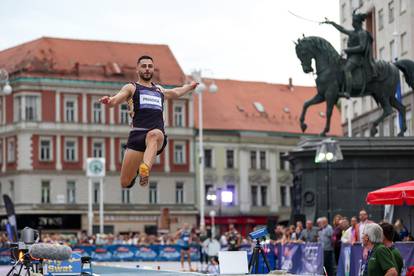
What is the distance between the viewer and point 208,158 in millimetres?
99375

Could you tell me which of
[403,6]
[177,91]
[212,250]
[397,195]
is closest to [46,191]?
[403,6]

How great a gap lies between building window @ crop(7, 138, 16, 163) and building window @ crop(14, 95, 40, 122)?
187 centimetres

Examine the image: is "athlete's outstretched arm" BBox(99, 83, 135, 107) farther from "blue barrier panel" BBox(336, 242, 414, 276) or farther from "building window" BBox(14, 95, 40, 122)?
"building window" BBox(14, 95, 40, 122)

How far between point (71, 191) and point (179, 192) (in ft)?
31.2

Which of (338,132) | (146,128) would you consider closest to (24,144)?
(338,132)

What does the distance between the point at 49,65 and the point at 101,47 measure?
689 cm

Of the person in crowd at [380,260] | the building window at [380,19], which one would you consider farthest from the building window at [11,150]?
the person in crowd at [380,260]

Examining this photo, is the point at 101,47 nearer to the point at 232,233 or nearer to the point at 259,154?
the point at 259,154

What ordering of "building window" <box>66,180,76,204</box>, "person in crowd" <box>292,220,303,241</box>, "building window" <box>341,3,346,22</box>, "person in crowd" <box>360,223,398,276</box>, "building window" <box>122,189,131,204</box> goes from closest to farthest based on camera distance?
"person in crowd" <box>360,223,398,276</box> → "person in crowd" <box>292,220,303,241</box> → "building window" <box>341,3,346,22</box> → "building window" <box>66,180,76,204</box> → "building window" <box>122,189,131,204</box>

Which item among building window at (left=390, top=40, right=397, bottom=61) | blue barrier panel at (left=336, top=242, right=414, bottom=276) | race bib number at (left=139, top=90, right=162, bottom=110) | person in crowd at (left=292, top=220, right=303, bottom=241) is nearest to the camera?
race bib number at (left=139, top=90, right=162, bottom=110)

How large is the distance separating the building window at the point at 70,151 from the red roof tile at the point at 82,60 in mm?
5053

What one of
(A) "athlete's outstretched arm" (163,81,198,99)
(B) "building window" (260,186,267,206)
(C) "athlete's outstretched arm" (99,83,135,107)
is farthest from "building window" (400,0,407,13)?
(C) "athlete's outstretched arm" (99,83,135,107)

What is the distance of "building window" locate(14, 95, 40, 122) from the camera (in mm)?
89512

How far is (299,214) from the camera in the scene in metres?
38.9
